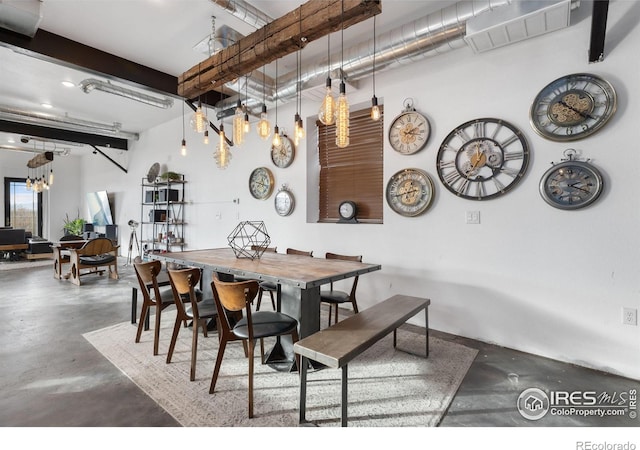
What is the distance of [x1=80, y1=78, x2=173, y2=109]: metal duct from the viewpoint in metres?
4.46

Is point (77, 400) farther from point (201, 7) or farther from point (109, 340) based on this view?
point (201, 7)

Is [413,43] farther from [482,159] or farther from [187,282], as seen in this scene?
[187,282]

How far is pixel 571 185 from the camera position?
2541mm

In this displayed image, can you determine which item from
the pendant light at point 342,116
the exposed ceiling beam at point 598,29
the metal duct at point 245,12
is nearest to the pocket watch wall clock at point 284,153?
the metal duct at point 245,12

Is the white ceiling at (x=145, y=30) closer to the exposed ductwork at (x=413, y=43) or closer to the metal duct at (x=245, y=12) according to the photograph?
the metal duct at (x=245, y=12)

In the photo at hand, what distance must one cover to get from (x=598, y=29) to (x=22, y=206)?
13.4 meters

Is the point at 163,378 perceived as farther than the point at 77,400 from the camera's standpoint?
Yes

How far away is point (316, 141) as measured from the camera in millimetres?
4488

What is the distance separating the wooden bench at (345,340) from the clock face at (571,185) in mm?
1498

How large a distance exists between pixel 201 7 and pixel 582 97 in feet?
11.1

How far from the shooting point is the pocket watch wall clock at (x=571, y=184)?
245cm

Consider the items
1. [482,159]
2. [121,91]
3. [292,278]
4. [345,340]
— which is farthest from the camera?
[121,91]

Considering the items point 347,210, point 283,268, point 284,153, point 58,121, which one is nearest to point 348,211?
point 347,210

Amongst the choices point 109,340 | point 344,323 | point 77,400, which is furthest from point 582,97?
point 109,340
